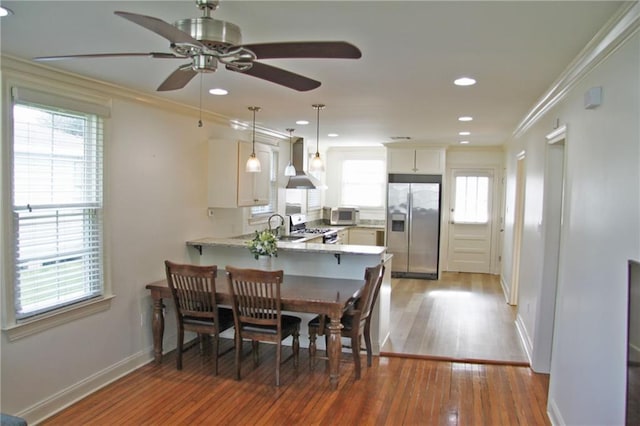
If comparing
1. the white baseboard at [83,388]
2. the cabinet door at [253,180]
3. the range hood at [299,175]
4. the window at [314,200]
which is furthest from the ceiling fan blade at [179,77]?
the window at [314,200]

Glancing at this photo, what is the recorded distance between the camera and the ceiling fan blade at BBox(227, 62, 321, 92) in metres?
2.15

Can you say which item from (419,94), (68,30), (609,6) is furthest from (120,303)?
(609,6)

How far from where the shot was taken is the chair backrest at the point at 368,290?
3.73 meters

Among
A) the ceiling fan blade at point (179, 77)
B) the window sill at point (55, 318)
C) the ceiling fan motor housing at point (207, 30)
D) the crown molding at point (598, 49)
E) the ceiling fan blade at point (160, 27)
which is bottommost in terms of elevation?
the window sill at point (55, 318)

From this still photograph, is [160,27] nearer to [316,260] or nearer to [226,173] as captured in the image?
[316,260]

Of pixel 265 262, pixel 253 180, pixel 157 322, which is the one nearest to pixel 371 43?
pixel 265 262

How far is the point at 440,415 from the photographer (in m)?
3.30

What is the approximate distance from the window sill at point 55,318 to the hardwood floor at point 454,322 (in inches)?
102

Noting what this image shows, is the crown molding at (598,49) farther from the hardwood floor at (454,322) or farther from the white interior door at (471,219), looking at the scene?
the white interior door at (471,219)

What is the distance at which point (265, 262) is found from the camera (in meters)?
4.72

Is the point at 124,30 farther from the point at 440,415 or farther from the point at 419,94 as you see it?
the point at 440,415

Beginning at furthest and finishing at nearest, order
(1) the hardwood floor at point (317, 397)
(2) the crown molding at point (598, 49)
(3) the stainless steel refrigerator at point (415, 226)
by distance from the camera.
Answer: (3) the stainless steel refrigerator at point (415, 226) → (1) the hardwood floor at point (317, 397) → (2) the crown molding at point (598, 49)

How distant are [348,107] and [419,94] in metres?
0.86

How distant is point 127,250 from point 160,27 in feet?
9.15
